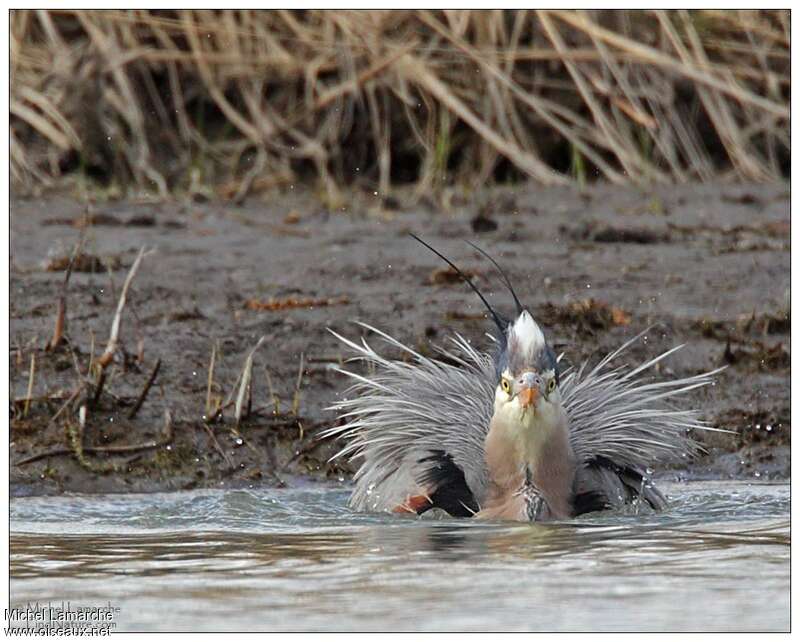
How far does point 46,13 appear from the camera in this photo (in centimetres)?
1028

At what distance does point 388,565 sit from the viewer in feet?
17.4

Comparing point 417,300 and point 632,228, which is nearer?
point 417,300

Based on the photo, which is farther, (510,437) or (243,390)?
(243,390)

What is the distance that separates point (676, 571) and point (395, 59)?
5.28 metres

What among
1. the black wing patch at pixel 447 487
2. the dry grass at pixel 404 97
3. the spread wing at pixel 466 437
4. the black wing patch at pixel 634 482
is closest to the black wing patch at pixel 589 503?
the spread wing at pixel 466 437

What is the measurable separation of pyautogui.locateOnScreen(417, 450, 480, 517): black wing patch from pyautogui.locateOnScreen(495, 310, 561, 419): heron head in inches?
12.1

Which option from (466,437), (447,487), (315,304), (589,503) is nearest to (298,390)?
(315,304)

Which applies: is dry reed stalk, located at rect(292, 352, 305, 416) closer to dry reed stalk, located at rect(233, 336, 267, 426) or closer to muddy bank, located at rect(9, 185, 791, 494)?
muddy bank, located at rect(9, 185, 791, 494)

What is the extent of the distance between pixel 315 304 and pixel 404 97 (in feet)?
8.16

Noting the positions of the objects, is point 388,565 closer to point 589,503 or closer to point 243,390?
point 589,503

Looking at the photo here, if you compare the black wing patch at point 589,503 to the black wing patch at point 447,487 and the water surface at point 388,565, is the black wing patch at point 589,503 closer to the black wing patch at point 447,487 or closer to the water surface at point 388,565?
the water surface at point 388,565

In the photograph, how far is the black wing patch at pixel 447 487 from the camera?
5.87 meters

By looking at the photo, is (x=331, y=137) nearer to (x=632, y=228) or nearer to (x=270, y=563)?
(x=632, y=228)
